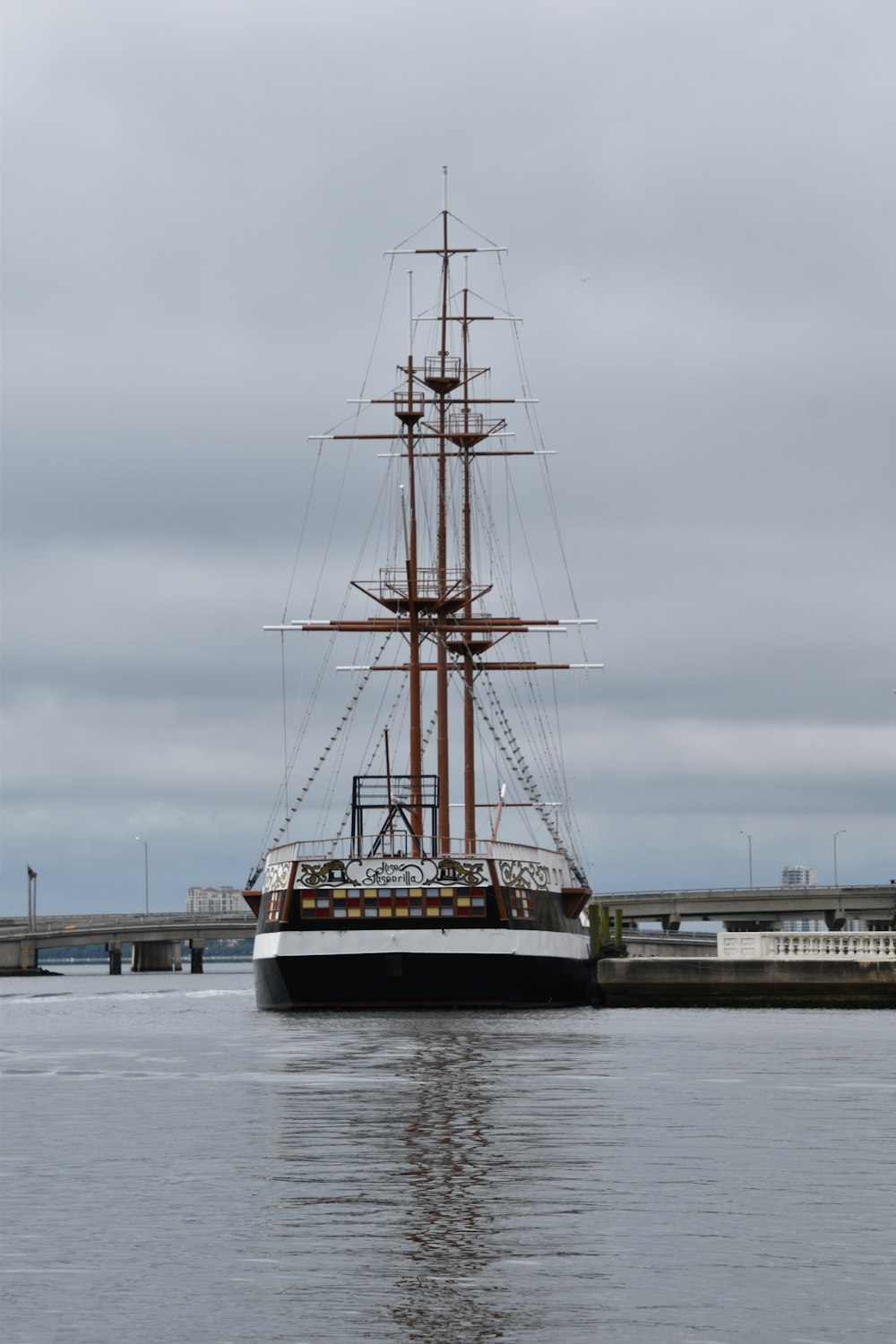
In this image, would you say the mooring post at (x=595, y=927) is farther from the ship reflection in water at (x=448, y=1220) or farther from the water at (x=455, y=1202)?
the ship reflection in water at (x=448, y=1220)

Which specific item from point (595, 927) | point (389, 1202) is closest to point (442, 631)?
point (595, 927)

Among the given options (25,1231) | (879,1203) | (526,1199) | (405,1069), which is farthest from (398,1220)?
(405,1069)

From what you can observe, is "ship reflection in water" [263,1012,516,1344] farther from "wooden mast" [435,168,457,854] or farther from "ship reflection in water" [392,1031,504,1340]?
"wooden mast" [435,168,457,854]

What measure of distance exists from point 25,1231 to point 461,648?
77.6 meters

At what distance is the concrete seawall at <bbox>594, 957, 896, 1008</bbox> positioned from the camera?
66.4 meters

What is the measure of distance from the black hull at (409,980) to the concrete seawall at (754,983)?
11.1 feet

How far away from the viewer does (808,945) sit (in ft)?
227

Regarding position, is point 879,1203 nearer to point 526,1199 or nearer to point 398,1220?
point 526,1199

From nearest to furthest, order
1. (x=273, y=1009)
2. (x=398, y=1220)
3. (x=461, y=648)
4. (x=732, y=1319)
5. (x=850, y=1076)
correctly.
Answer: (x=732, y=1319) < (x=398, y=1220) < (x=850, y=1076) < (x=273, y=1009) < (x=461, y=648)

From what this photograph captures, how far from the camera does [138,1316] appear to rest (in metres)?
15.0

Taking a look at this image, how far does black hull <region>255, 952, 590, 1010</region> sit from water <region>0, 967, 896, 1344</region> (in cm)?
2315

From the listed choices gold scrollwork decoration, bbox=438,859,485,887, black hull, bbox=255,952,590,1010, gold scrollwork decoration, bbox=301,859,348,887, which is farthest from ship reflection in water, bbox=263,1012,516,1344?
gold scrollwork decoration, bbox=438,859,485,887

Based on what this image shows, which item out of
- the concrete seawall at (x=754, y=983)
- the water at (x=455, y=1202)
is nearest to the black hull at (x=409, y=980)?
the concrete seawall at (x=754, y=983)

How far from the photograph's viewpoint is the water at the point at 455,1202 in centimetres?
1498
